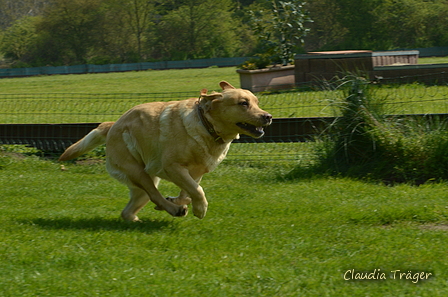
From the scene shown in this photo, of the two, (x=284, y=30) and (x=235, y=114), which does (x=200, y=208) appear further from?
(x=284, y=30)

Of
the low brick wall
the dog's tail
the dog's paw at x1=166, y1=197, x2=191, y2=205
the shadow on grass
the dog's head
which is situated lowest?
the low brick wall

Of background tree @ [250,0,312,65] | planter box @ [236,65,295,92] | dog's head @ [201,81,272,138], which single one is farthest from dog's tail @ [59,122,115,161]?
background tree @ [250,0,312,65]

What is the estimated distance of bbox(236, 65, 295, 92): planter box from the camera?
70.3ft

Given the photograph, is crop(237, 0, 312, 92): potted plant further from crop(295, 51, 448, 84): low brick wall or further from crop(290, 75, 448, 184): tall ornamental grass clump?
crop(290, 75, 448, 184): tall ornamental grass clump

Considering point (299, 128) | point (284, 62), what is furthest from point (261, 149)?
point (284, 62)

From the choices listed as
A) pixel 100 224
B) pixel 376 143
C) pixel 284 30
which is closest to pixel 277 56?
pixel 284 30

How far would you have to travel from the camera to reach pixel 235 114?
641 cm

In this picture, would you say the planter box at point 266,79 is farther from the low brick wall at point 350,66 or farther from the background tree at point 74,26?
the background tree at point 74,26

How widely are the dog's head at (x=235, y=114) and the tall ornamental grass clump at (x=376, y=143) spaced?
293cm

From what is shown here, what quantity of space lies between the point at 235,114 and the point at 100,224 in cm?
209

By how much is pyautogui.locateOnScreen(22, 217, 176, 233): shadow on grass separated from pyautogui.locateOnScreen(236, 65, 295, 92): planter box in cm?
1456

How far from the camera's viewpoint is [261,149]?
37.8ft

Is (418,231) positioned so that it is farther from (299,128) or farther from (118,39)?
(118,39)

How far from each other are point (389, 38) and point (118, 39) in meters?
37.4
